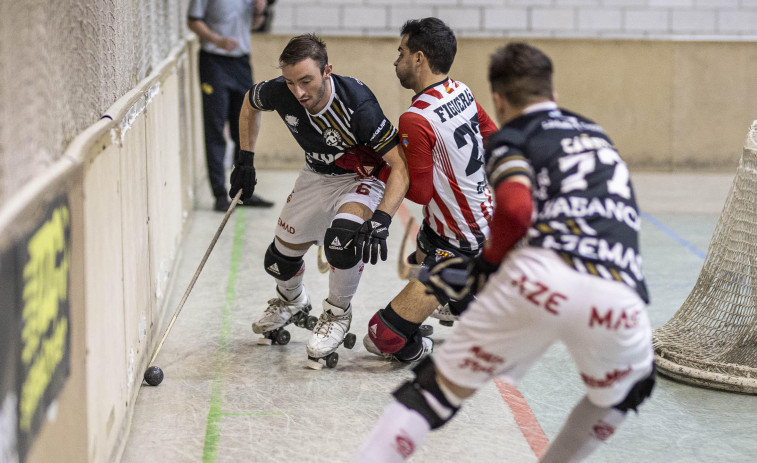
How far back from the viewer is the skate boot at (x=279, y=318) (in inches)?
191

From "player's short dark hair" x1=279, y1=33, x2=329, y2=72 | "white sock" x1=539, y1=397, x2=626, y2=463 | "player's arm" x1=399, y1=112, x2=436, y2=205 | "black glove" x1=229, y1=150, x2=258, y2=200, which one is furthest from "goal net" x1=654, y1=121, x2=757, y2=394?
"black glove" x1=229, y1=150, x2=258, y2=200

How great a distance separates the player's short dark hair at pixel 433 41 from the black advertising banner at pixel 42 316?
220 cm

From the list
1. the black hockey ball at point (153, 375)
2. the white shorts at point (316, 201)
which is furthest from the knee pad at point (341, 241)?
the black hockey ball at point (153, 375)

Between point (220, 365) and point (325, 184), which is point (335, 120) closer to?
point (325, 184)

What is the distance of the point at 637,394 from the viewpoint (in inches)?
115

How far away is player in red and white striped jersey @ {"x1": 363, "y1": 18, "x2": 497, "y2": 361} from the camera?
4262mm

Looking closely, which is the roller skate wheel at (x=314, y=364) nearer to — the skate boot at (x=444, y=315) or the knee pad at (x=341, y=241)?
the knee pad at (x=341, y=241)

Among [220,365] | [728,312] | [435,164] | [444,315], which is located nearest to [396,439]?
[435,164]

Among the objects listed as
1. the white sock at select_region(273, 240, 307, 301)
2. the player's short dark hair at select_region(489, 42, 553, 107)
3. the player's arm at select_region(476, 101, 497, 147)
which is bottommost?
the white sock at select_region(273, 240, 307, 301)

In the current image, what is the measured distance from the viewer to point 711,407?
13.8 feet

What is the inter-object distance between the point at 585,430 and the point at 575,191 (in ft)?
2.80

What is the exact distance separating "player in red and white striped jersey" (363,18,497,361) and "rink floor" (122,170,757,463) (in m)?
0.32

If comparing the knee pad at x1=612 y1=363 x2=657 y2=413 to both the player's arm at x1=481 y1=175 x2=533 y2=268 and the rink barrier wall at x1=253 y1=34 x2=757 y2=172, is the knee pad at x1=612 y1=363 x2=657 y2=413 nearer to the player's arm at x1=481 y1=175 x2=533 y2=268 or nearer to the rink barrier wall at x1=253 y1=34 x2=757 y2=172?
the player's arm at x1=481 y1=175 x2=533 y2=268

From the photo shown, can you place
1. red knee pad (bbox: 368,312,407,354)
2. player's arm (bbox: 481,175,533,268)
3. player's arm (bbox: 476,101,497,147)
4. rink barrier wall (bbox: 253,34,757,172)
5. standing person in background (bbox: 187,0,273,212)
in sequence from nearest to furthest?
player's arm (bbox: 481,175,533,268)
red knee pad (bbox: 368,312,407,354)
player's arm (bbox: 476,101,497,147)
standing person in background (bbox: 187,0,273,212)
rink barrier wall (bbox: 253,34,757,172)
